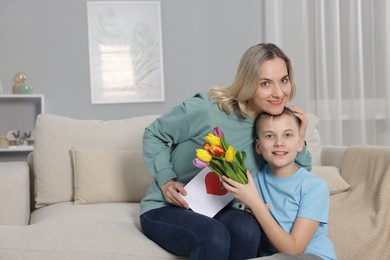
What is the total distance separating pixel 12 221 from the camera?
2.34 meters

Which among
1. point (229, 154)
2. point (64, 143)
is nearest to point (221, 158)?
point (229, 154)

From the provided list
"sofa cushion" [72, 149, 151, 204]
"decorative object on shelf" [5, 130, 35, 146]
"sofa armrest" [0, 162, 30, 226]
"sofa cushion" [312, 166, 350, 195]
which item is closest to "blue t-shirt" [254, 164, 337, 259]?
"sofa cushion" [312, 166, 350, 195]

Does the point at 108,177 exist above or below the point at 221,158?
below

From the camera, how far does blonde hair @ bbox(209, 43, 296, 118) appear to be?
1887 mm

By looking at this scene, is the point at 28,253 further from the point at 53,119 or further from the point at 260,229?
the point at 53,119

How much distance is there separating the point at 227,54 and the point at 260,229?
141 inches

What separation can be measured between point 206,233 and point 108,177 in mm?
1095

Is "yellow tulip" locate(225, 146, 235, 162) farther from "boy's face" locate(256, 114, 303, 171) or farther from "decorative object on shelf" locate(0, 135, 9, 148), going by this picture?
"decorative object on shelf" locate(0, 135, 9, 148)

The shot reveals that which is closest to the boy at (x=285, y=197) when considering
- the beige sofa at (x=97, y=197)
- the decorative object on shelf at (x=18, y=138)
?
the beige sofa at (x=97, y=197)

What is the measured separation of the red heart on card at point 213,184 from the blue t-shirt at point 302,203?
0.54 ft

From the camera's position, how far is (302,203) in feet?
5.78

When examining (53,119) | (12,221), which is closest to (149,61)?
(53,119)

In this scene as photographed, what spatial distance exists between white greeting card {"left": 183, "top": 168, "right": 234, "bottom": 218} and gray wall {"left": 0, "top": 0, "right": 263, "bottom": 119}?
10.6 feet

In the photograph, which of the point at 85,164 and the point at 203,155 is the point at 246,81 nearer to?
the point at 203,155
